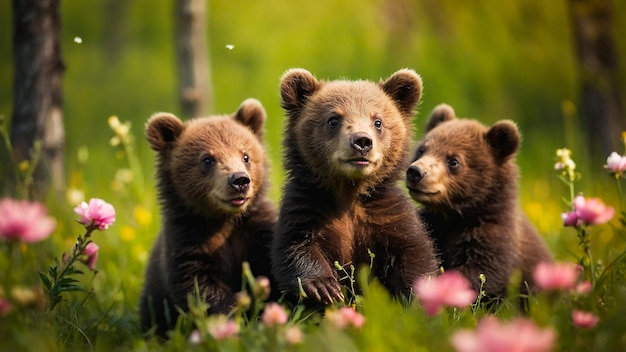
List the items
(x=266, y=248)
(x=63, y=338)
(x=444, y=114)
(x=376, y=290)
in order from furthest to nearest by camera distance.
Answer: (x=444, y=114) → (x=266, y=248) → (x=63, y=338) → (x=376, y=290)

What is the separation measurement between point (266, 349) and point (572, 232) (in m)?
5.48

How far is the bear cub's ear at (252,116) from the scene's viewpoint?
6219mm

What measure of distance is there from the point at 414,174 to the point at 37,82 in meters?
3.36

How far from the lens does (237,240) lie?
5645mm

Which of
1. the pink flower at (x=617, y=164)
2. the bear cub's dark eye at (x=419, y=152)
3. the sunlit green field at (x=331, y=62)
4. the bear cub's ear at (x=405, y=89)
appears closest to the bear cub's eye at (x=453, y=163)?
the bear cub's dark eye at (x=419, y=152)

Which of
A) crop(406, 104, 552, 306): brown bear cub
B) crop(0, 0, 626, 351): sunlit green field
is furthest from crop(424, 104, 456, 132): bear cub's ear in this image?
crop(0, 0, 626, 351): sunlit green field

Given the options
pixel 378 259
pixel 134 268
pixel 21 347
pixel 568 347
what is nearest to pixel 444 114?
pixel 378 259

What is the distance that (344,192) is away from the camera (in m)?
5.18

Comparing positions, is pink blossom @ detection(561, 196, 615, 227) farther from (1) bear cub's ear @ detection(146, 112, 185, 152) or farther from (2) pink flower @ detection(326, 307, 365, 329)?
(1) bear cub's ear @ detection(146, 112, 185, 152)

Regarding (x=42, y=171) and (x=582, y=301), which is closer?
(x=582, y=301)

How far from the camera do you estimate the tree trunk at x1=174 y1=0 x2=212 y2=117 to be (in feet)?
29.5

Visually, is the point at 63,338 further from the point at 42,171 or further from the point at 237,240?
the point at 42,171

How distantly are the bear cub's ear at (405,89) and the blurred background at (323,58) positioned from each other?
19.6 ft

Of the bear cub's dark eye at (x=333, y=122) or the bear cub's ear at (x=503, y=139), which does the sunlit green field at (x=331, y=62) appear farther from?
the bear cub's dark eye at (x=333, y=122)
